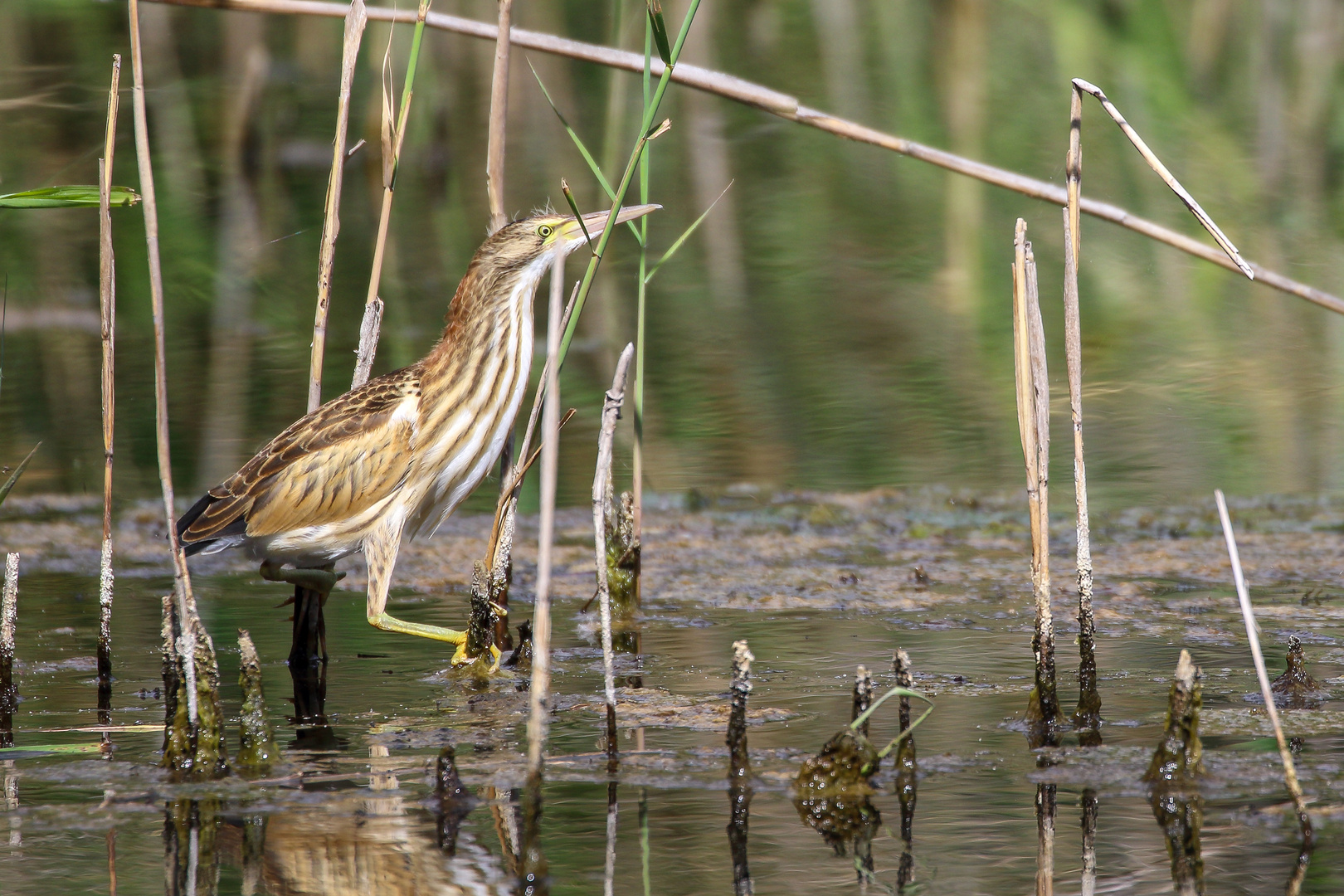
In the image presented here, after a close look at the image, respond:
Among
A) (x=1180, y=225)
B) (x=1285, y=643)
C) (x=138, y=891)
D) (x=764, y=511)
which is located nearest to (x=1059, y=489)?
(x=764, y=511)

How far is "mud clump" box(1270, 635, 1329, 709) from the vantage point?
3957mm

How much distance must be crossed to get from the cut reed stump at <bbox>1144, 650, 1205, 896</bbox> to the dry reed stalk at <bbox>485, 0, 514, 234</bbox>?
2347mm

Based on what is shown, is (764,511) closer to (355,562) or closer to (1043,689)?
(355,562)

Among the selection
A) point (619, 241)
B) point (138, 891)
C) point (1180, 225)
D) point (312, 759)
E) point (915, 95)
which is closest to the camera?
point (138, 891)

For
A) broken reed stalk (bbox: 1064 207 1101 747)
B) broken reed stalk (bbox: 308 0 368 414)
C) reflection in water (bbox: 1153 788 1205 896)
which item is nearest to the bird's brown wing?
broken reed stalk (bbox: 308 0 368 414)

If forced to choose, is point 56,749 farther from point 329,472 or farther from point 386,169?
point 386,169

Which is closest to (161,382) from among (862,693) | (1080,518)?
(862,693)

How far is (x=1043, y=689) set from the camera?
3.79 metres

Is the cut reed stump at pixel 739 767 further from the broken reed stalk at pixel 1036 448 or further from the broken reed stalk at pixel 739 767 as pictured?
the broken reed stalk at pixel 1036 448

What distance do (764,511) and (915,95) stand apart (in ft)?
28.6

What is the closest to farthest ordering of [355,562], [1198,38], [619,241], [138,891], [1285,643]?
[138,891] → [1285,643] → [355,562] → [619,241] → [1198,38]

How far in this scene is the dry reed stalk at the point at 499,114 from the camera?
4430mm

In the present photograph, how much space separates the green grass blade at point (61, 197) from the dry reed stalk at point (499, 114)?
1024 millimetres

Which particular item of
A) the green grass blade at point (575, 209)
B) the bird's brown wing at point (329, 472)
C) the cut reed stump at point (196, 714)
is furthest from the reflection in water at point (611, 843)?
the bird's brown wing at point (329, 472)
